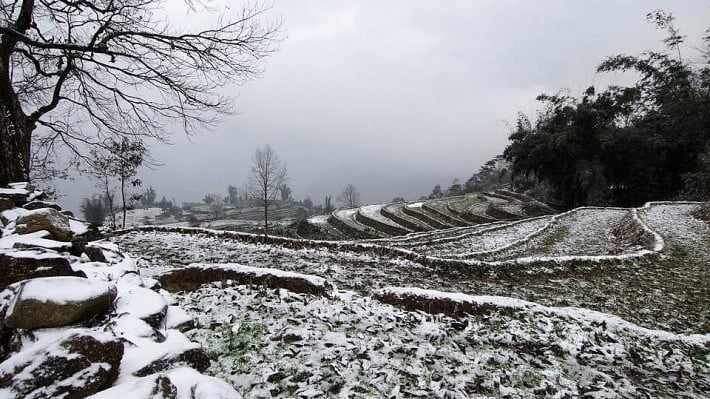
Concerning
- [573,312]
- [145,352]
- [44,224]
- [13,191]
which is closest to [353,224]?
[573,312]

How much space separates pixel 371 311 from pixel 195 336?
259 cm

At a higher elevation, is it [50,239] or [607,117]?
[607,117]

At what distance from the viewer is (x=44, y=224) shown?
4051mm

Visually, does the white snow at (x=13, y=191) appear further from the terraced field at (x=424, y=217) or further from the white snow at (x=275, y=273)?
the terraced field at (x=424, y=217)

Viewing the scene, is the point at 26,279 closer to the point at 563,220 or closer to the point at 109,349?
the point at 109,349

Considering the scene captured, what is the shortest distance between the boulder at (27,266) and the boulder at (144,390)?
159 centimetres

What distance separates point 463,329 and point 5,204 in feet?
21.8

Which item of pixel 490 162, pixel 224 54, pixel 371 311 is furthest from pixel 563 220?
pixel 490 162

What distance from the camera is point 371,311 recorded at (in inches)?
219

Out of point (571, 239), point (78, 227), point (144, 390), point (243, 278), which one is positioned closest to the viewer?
point (144, 390)

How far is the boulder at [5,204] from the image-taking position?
4.51 metres

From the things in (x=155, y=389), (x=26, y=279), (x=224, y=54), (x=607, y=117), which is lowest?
(x=155, y=389)

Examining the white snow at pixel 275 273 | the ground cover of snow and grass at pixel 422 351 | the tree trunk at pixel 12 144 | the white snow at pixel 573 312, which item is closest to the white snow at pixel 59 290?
the ground cover of snow and grass at pixel 422 351

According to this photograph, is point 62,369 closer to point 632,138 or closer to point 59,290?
point 59,290
